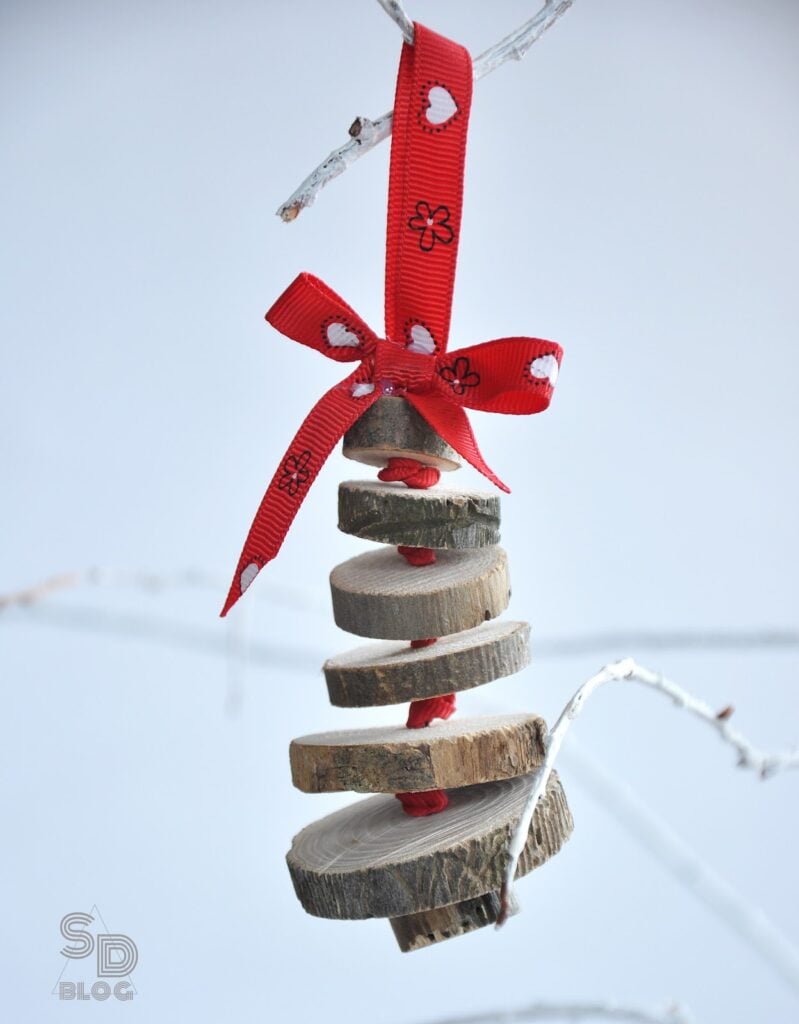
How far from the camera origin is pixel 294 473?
58 cm

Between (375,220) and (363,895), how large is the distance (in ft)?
1.85

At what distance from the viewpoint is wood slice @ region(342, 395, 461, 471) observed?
577 millimetres

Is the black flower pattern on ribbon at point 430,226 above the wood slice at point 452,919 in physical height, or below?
above

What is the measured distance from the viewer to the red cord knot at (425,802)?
600mm

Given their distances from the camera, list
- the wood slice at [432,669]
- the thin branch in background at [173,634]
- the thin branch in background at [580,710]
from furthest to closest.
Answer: the thin branch in background at [173,634] → the wood slice at [432,669] → the thin branch in background at [580,710]

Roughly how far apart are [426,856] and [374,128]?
0.32 meters

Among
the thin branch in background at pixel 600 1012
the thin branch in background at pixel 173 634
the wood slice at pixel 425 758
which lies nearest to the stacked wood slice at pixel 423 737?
the wood slice at pixel 425 758

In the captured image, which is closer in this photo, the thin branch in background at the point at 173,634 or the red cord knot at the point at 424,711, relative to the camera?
the red cord knot at the point at 424,711

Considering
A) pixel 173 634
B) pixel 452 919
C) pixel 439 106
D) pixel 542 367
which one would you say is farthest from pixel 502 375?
pixel 173 634

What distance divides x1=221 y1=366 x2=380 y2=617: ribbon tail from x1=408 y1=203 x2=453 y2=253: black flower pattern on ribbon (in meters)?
0.06

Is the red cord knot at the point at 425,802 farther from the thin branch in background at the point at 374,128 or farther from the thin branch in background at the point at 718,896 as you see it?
the thin branch in background at the point at 374,128

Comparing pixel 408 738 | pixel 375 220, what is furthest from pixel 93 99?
pixel 408 738

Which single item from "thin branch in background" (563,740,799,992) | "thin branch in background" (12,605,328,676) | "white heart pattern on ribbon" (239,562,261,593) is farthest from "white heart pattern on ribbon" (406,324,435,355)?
"thin branch in background" (12,605,328,676)

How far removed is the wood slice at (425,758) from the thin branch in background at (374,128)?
0.23 m
